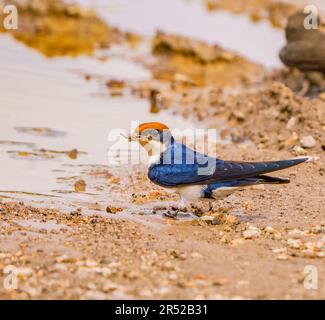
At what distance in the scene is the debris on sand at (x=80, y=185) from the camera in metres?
6.21

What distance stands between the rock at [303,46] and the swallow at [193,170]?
3750 millimetres

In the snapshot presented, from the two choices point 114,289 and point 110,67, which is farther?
point 110,67

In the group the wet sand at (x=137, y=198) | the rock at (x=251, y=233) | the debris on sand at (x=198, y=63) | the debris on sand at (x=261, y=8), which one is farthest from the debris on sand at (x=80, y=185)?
the debris on sand at (x=261, y=8)

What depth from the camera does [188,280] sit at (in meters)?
4.11

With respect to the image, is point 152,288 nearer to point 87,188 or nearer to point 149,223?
point 149,223

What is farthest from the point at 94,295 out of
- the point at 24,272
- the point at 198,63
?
the point at 198,63

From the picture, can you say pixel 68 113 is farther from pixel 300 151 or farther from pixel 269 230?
pixel 269 230

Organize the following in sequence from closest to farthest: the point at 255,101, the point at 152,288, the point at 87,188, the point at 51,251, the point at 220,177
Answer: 1. the point at 152,288
2. the point at 51,251
3. the point at 220,177
4. the point at 87,188
5. the point at 255,101

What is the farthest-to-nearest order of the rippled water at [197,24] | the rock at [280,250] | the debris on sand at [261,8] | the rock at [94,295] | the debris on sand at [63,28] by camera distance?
1. the debris on sand at [261,8]
2. the rippled water at [197,24]
3. the debris on sand at [63,28]
4. the rock at [280,250]
5. the rock at [94,295]

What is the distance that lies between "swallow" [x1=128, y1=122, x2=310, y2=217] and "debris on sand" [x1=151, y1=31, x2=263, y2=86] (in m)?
5.46

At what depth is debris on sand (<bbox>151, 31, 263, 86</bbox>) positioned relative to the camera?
11.4 m

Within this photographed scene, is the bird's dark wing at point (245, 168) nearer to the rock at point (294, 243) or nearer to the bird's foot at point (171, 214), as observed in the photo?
the bird's foot at point (171, 214)

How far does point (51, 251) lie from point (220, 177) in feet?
4.35

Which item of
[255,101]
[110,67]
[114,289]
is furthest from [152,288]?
[110,67]
